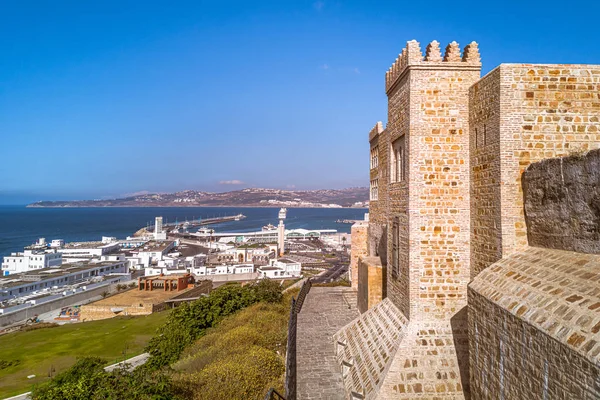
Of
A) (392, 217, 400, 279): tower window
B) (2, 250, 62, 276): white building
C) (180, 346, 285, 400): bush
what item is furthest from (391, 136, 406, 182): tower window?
(2, 250, 62, 276): white building

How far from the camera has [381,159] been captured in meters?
14.4

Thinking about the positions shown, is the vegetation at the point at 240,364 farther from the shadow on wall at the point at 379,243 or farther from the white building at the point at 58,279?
the white building at the point at 58,279

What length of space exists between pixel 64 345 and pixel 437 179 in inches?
1253

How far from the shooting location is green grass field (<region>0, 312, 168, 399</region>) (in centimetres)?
2353

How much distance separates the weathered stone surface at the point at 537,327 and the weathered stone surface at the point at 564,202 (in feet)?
0.61

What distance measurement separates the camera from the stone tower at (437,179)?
7484mm

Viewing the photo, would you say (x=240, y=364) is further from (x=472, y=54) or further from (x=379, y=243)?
(x=472, y=54)

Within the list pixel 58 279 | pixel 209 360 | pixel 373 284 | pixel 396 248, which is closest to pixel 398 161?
pixel 396 248

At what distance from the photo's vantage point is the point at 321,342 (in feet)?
35.7

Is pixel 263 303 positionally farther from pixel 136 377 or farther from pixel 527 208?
pixel 527 208

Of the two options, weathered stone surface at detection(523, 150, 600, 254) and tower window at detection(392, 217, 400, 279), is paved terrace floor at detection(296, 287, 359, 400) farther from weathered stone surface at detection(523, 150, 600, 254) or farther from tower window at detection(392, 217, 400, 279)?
weathered stone surface at detection(523, 150, 600, 254)

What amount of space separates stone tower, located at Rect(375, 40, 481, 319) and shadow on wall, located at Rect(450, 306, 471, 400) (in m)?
0.16

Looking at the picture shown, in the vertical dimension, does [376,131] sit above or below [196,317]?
above

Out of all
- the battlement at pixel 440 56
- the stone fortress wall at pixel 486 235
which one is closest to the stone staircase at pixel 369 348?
the stone fortress wall at pixel 486 235
